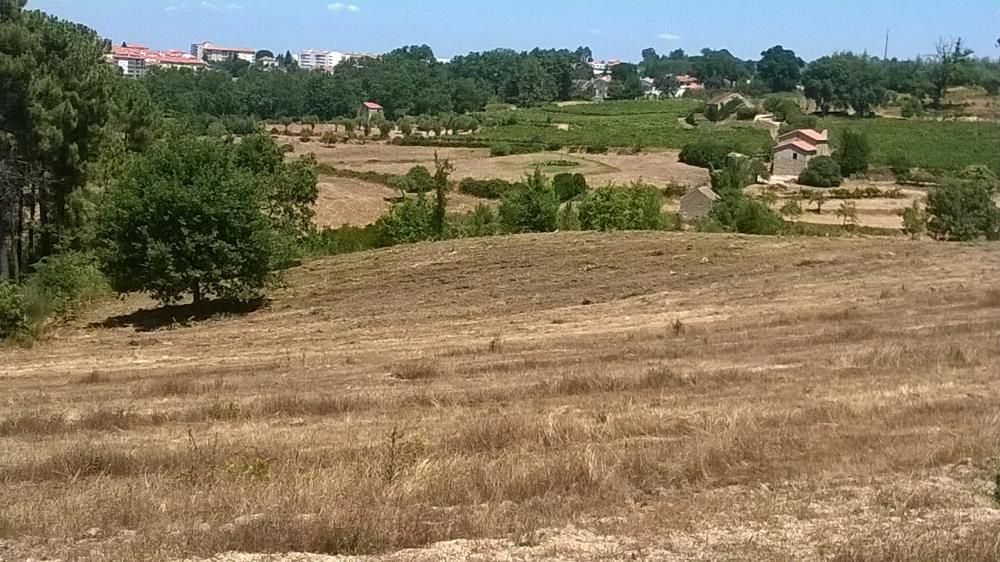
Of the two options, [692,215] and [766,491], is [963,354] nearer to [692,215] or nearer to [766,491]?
[766,491]

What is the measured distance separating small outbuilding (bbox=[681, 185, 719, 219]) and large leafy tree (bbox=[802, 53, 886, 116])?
67094 millimetres

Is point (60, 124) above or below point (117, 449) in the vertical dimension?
above

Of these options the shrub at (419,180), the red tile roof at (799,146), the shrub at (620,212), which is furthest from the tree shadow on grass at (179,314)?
the red tile roof at (799,146)

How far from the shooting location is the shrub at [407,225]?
45.8 m

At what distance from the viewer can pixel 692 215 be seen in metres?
61.2

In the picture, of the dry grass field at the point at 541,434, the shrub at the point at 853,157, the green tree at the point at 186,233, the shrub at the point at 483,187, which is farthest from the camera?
the shrub at the point at 853,157

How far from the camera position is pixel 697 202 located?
63219 millimetres

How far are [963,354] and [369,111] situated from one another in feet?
528

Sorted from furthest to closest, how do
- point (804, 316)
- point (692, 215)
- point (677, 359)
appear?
point (692, 215), point (804, 316), point (677, 359)

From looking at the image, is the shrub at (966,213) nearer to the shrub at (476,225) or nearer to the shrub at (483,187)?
the shrub at (476,225)

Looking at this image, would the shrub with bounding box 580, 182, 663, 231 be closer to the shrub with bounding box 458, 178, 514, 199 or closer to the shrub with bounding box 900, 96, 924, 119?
the shrub with bounding box 458, 178, 514, 199

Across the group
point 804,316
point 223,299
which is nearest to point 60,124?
point 223,299

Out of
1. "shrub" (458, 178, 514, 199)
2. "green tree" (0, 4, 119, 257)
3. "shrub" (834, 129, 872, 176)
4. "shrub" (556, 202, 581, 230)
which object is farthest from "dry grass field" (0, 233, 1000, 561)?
"shrub" (834, 129, 872, 176)

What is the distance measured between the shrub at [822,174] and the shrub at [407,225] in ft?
160
